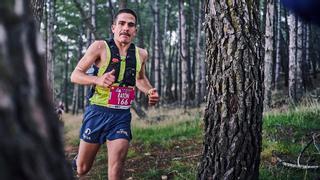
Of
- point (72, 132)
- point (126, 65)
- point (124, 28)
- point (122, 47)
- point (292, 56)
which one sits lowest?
point (72, 132)

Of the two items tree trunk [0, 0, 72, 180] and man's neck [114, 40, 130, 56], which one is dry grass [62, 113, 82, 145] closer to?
man's neck [114, 40, 130, 56]

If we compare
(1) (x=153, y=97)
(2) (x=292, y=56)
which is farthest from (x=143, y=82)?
(2) (x=292, y=56)

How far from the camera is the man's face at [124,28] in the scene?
4824 mm

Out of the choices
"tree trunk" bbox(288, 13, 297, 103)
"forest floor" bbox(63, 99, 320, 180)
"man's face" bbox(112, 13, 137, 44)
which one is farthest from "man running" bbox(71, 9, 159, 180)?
"tree trunk" bbox(288, 13, 297, 103)

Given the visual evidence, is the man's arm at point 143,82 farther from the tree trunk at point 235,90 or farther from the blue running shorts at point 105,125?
the tree trunk at point 235,90

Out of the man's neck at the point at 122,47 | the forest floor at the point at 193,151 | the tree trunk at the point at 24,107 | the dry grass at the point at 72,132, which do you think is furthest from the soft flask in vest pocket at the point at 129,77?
the dry grass at the point at 72,132

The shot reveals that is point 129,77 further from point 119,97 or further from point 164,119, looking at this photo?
point 164,119

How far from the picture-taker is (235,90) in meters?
3.93

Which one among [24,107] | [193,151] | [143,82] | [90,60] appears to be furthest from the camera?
[193,151]

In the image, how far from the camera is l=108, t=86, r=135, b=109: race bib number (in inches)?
184

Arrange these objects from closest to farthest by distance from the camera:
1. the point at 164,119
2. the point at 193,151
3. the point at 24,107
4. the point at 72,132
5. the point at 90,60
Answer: the point at 24,107, the point at 90,60, the point at 193,151, the point at 164,119, the point at 72,132

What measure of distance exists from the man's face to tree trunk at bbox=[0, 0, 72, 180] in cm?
360

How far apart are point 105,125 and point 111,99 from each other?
28cm

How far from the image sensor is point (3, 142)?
3.44 ft
